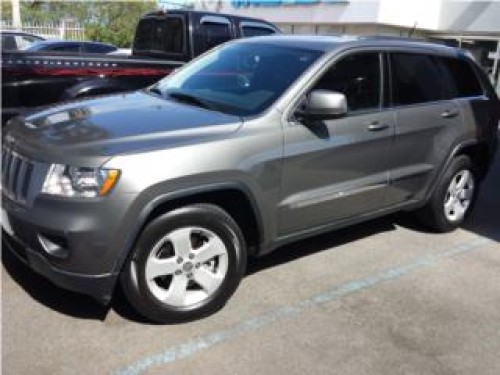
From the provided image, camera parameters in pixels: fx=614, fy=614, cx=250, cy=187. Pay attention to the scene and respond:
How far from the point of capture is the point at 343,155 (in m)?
4.52

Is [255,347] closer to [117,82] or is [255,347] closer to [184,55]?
[117,82]

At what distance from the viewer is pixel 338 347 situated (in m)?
3.73

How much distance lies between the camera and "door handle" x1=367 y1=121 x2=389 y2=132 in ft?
15.5

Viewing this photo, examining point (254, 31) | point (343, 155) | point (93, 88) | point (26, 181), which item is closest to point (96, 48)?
point (254, 31)

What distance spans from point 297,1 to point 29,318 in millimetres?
25047

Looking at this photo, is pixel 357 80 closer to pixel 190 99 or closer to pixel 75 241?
pixel 190 99

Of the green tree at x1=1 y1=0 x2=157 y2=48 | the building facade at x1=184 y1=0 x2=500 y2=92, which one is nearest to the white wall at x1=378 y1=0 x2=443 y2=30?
the building facade at x1=184 y1=0 x2=500 y2=92

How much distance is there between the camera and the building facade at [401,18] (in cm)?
2358

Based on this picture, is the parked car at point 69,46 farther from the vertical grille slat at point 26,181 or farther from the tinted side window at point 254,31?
the vertical grille slat at point 26,181

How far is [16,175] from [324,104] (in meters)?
2.01

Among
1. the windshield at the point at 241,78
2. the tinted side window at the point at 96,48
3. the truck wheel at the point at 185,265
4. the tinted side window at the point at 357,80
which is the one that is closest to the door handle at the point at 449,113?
the tinted side window at the point at 357,80

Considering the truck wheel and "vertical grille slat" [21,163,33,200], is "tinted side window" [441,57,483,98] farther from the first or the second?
"vertical grille slat" [21,163,33,200]

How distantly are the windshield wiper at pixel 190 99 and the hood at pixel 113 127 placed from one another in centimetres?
10

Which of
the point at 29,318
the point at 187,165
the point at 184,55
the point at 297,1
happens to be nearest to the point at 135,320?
the point at 29,318
